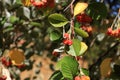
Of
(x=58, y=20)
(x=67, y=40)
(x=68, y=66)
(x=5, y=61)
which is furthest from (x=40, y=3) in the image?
(x=5, y=61)

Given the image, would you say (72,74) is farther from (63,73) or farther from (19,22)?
(19,22)

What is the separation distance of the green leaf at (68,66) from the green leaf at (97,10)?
40 cm

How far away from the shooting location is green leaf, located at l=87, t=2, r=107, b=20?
1.68 metres

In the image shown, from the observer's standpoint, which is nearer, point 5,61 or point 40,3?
point 40,3

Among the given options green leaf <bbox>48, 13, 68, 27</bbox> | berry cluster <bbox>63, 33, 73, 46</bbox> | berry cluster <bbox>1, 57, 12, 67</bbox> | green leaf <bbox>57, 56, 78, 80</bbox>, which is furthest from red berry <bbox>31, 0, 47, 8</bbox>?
berry cluster <bbox>1, 57, 12, 67</bbox>

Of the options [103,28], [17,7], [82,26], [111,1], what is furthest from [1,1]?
[111,1]

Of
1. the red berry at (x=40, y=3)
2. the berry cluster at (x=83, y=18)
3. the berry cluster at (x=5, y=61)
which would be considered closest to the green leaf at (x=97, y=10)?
the berry cluster at (x=83, y=18)

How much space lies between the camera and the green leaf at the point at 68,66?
1.35 m

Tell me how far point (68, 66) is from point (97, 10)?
1.38ft

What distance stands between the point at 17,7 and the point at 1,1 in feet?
0.40

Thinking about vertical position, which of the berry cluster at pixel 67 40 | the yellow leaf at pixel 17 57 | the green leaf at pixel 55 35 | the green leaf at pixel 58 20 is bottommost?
the yellow leaf at pixel 17 57

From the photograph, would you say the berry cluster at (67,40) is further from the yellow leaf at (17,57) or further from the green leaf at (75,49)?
the yellow leaf at (17,57)

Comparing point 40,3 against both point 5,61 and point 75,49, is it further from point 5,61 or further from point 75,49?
point 5,61

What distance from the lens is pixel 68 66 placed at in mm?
1354
